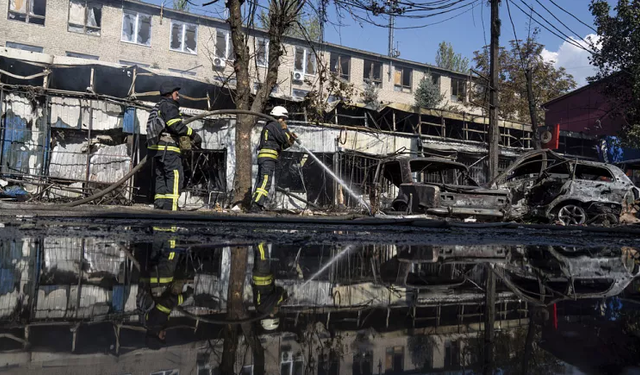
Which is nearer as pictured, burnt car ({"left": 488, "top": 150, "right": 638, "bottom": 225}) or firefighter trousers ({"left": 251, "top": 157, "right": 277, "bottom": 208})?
firefighter trousers ({"left": 251, "top": 157, "right": 277, "bottom": 208})

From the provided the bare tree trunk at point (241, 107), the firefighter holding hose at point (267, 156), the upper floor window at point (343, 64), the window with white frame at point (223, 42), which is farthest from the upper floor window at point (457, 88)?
the firefighter holding hose at point (267, 156)

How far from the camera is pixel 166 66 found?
74.2ft

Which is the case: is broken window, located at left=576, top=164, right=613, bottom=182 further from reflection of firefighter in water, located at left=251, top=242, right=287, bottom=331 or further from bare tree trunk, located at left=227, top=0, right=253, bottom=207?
reflection of firefighter in water, located at left=251, top=242, right=287, bottom=331

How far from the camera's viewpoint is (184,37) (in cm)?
2308

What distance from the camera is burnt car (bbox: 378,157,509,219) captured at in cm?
864

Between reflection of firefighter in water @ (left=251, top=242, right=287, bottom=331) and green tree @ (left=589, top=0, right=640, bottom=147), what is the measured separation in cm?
1981

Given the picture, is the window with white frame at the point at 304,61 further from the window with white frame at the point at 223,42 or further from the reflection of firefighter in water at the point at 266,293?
the reflection of firefighter in water at the point at 266,293

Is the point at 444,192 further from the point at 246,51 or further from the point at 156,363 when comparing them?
the point at 156,363

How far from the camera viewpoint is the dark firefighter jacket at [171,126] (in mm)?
6934

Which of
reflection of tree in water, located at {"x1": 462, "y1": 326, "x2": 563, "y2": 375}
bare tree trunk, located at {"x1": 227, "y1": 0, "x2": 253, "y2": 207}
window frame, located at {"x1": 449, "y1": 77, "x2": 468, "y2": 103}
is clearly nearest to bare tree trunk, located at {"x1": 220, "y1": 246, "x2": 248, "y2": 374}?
reflection of tree in water, located at {"x1": 462, "y1": 326, "x2": 563, "y2": 375}

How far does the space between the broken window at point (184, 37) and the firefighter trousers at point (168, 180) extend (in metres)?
17.9

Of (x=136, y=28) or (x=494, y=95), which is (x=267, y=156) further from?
(x=136, y=28)

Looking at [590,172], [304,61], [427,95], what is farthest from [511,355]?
[427,95]

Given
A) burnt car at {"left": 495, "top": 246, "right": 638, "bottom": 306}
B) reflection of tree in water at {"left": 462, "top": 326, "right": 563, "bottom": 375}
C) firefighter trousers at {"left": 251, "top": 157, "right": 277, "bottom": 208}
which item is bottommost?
reflection of tree in water at {"left": 462, "top": 326, "right": 563, "bottom": 375}
